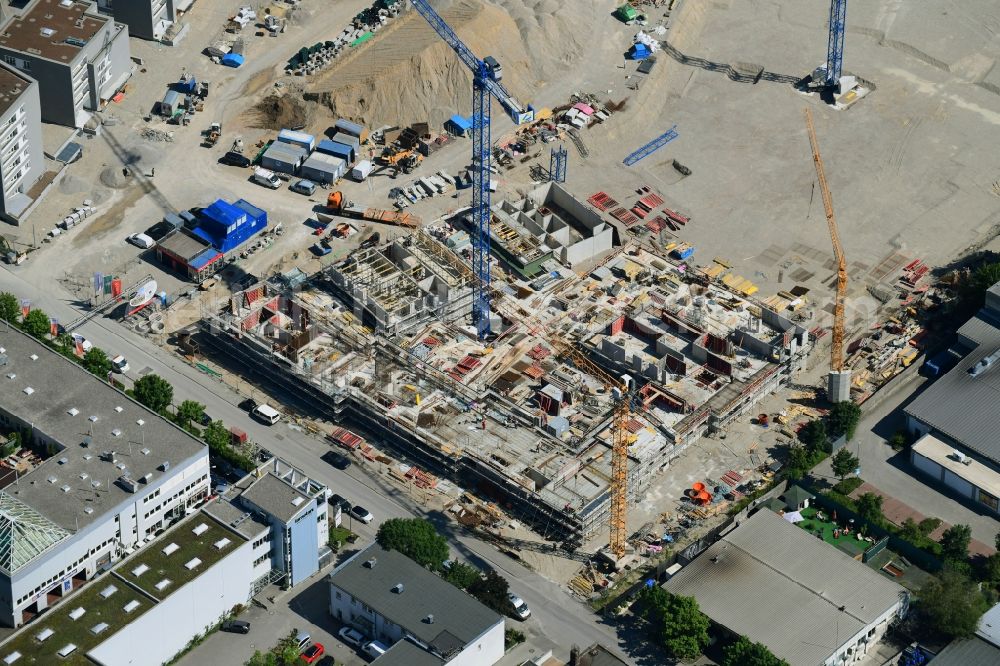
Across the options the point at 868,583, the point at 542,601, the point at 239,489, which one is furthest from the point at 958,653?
the point at 239,489

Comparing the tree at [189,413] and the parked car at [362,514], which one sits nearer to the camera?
the parked car at [362,514]

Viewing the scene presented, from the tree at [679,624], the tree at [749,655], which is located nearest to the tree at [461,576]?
the tree at [679,624]

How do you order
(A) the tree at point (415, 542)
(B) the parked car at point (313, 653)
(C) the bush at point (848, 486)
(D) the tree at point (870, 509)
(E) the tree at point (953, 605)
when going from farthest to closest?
(C) the bush at point (848, 486) < (D) the tree at point (870, 509) < (A) the tree at point (415, 542) < (E) the tree at point (953, 605) < (B) the parked car at point (313, 653)

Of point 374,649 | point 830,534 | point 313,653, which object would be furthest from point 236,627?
point 830,534

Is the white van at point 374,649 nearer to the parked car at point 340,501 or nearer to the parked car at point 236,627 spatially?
the parked car at point 236,627

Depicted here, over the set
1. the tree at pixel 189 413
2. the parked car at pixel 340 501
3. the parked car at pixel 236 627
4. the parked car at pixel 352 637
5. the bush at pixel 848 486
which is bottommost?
the parked car at pixel 352 637

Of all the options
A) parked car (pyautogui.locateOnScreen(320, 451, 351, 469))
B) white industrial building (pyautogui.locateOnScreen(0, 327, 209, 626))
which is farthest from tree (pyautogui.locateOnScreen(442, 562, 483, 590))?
white industrial building (pyautogui.locateOnScreen(0, 327, 209, 626))
